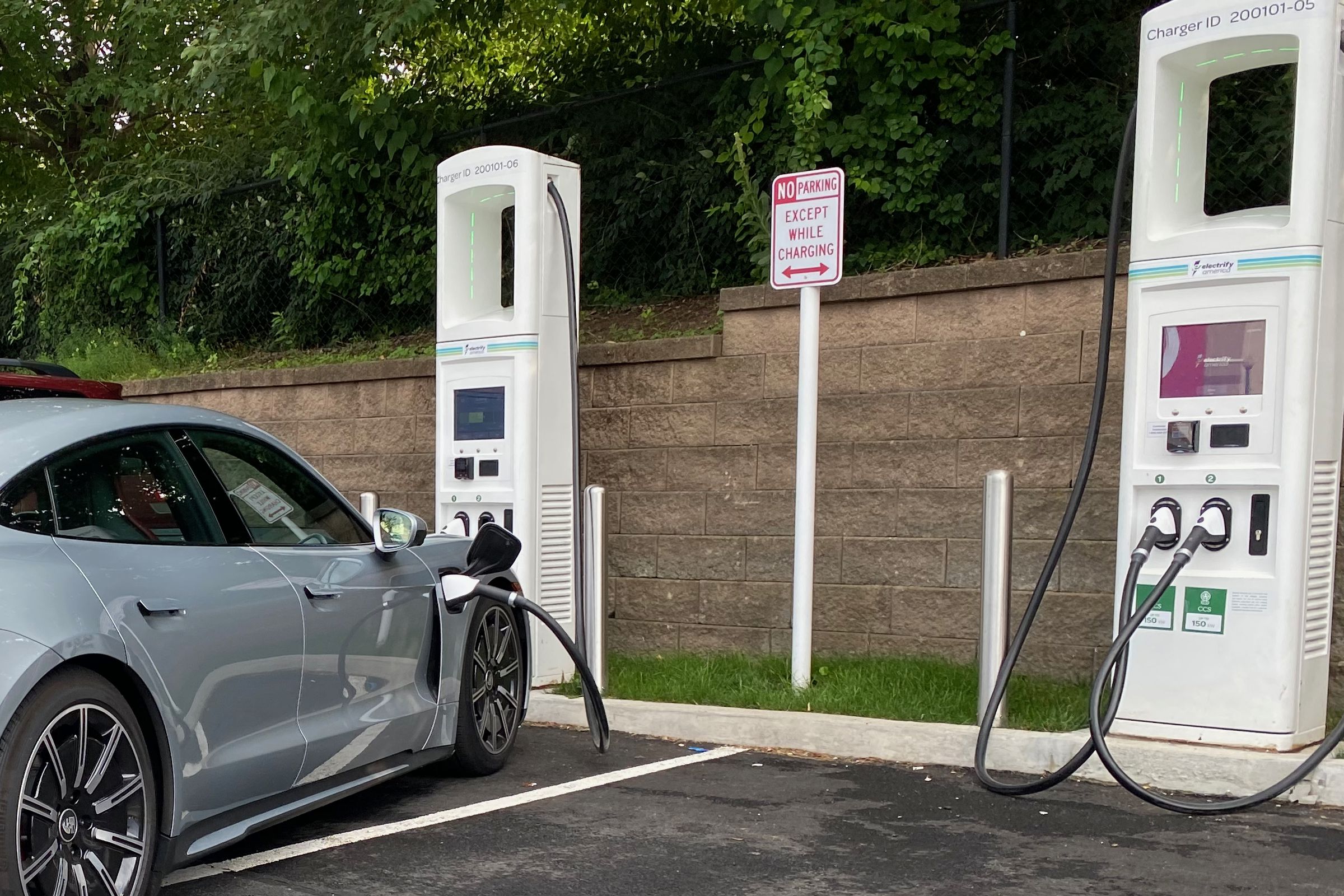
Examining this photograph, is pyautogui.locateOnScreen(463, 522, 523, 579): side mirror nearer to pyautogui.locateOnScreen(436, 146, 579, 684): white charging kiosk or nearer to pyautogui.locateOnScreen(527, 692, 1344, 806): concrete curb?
pyautogui.locateOnScreen(527, 692, 1344, 806): concrete curb

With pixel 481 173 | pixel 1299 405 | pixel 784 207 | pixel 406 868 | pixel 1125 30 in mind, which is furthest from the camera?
pixel 1125 30

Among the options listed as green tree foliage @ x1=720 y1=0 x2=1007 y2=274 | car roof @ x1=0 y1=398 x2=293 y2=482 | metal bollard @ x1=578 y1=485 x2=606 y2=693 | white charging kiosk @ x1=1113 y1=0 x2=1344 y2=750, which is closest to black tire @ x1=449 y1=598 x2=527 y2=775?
metal bollard @ x1=578 y1=485 x2=606 y2=693

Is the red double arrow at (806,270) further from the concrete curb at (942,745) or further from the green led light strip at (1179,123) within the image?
the concrete curb at (942,745)

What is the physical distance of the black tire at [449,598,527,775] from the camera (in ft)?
18.0

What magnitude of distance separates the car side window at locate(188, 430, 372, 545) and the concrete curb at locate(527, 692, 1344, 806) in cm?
209

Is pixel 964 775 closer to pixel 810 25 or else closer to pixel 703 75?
pixel 810 25

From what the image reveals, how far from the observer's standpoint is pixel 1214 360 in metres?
5.48

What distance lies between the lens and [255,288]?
43.5ft

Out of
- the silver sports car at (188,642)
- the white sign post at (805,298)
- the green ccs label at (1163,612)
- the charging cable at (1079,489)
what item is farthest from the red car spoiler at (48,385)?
the green ccs label at (1163,612)

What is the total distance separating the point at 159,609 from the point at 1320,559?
171 inches

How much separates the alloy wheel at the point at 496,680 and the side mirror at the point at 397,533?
742 millimetres

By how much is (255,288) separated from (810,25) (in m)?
6.92

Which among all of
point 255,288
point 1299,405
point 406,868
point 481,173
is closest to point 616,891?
point 406,868

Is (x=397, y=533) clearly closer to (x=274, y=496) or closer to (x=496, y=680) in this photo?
(x=274, y=496)
